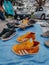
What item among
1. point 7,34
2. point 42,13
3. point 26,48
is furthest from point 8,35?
point 42,13

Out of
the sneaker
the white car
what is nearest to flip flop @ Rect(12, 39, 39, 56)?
the sneaker

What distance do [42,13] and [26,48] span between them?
5.60ft

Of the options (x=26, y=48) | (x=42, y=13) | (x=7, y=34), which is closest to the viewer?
(x=26, y=48)

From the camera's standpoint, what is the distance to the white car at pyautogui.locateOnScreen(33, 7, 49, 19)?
3542 mm

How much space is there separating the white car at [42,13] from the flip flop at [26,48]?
1.48 meters

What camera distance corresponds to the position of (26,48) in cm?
202

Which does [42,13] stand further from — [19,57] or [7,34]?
[19,57]

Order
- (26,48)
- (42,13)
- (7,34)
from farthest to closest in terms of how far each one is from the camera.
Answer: (42,13) < (7,34) < (26,48)

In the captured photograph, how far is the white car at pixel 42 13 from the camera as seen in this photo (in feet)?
11.6

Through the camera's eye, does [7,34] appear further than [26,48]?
Yes

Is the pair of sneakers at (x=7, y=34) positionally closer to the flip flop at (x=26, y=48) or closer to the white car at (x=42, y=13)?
the flip flop at (x=26, y=48)

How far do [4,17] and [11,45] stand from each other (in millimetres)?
1442

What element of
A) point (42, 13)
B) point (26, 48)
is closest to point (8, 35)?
point (26, 48)

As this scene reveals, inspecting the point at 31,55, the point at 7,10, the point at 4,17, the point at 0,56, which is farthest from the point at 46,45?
the point at 7,10
